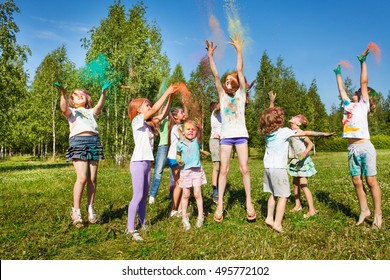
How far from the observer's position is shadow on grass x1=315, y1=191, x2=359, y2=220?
736 centimetres

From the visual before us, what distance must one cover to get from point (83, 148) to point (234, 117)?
10.1 feet

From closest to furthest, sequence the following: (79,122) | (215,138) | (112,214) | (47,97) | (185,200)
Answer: (185,200) → (79,122) → (112,214) → (215,138) → (47,97)

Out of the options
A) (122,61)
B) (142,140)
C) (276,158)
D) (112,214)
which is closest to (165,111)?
(142,140)

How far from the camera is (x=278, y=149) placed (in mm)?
6391

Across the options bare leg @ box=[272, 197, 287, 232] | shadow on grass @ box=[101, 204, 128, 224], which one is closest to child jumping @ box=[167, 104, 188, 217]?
shadow on grass @ box=[101, 204, 128, 224]

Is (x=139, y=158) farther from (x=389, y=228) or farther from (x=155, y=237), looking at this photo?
(x=389, y=228)

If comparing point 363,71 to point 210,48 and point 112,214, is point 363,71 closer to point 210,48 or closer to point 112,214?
point 210,48

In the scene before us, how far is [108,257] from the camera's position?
5.07 meters

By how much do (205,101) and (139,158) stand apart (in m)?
43.2

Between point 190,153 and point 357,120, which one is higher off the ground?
point 357,120

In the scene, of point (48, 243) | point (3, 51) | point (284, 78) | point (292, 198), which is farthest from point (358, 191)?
point (284, 78)

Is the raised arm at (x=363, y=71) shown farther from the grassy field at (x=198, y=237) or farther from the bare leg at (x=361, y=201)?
the grassy field at (x=198, y=237)

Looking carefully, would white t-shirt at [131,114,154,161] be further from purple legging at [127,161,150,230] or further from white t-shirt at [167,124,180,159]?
white t-shirt at [167,124,180,159]

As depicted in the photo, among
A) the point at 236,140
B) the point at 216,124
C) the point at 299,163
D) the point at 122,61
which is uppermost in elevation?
the point at 122,61
